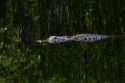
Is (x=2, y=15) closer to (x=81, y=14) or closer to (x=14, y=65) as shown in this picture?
(x=81, y=14)

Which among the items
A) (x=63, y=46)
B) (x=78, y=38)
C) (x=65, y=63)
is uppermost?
(x=78, y=38)

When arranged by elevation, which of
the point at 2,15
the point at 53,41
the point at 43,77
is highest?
the point at 2,15

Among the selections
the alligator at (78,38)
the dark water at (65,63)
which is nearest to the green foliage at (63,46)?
the dark water at (65,63)

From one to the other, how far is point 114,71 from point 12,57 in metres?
2.02

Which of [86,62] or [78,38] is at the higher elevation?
[78,38]

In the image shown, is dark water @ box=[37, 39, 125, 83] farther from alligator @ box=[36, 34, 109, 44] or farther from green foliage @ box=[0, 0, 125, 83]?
alligator @ box=[36, 34, 109, 44]

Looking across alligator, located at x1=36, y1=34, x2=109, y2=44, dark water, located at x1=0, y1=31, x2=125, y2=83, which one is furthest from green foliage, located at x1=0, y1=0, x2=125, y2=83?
alligator, located at x1=36, y1=34, x2=109, y2=44

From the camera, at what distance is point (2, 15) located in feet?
43.7

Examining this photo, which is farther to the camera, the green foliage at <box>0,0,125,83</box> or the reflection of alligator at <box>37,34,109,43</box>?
the reflection of alligator at <box>37,34,109,43</box>

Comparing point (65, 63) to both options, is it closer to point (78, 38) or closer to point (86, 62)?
point (86, 62)

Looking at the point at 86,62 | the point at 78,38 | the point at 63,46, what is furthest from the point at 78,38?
the point at 86,62

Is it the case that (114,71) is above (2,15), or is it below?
below

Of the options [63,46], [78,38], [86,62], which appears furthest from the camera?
[78,38]

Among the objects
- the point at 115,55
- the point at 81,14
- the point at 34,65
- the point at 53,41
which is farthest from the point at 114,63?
the point at 81,14
